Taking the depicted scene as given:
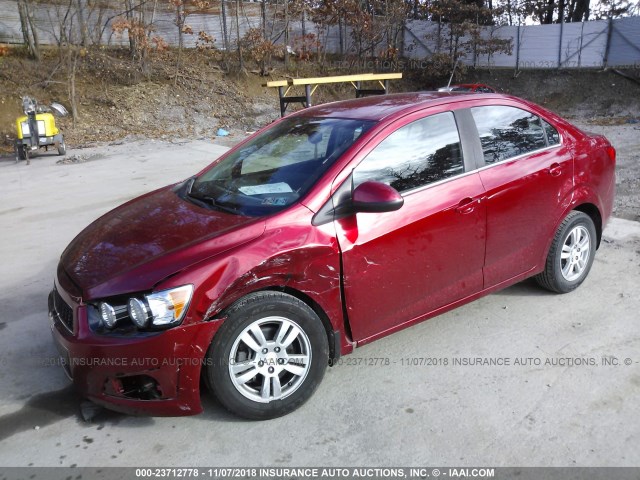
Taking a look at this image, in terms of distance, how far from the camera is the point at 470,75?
27453 mm

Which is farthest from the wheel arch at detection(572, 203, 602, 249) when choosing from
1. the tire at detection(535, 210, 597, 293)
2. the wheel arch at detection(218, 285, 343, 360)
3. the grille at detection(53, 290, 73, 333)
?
the grille at detection(53, 290, 73, 333)

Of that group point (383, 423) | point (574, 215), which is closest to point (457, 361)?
point (383, 423)

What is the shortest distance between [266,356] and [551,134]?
9.20 feet

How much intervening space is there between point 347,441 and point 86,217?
5.58 meters

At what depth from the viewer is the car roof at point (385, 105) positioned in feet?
12.1

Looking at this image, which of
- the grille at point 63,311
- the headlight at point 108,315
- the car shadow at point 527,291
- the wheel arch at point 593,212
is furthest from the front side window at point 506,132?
the grille at point 63,311

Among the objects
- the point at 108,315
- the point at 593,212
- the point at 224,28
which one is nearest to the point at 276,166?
the point at 108,315

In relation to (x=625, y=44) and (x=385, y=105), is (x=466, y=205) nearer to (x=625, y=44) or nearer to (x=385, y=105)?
(x=385, y=105)

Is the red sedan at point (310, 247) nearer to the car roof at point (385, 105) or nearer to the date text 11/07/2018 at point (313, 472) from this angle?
the car roof at point (385, 105)

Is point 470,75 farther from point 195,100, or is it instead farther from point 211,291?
point 211,291

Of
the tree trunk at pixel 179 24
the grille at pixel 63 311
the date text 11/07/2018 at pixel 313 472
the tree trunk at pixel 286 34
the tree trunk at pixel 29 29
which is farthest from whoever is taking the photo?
the tree trunk at pixel 286 34

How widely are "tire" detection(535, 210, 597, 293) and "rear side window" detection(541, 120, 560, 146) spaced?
0.57m

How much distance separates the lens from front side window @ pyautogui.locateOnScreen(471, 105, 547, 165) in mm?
3881

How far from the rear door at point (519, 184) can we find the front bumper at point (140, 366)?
2.07 m
